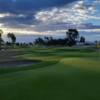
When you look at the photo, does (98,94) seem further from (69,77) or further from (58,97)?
(69,77)

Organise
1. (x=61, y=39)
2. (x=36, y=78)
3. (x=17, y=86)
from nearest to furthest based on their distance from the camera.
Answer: (x=17, y=86) → (x=36, y=78) → (x=61, y=39)

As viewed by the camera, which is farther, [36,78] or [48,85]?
[36,78]

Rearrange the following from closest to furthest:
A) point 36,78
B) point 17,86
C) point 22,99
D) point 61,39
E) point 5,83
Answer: point 22,99
point 17,86
point 5,83
point 36,78
point 61,39

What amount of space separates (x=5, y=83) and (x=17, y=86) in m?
1.22

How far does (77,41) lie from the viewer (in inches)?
6526

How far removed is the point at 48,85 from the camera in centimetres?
1445

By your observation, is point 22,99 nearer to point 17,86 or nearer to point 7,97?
point 7,97

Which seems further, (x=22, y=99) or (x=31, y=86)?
(x=31, y=86)

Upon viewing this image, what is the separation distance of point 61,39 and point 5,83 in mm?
144055

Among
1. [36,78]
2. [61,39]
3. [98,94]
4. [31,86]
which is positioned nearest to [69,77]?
[36,78]

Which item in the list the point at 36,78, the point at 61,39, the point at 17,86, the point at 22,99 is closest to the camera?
the point at 22,99

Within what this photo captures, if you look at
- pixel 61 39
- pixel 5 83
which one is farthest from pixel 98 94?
pixel 61 39

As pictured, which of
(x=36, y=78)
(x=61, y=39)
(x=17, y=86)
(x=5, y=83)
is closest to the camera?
(x=17, y=86)

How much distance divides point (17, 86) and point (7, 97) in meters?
1.91
